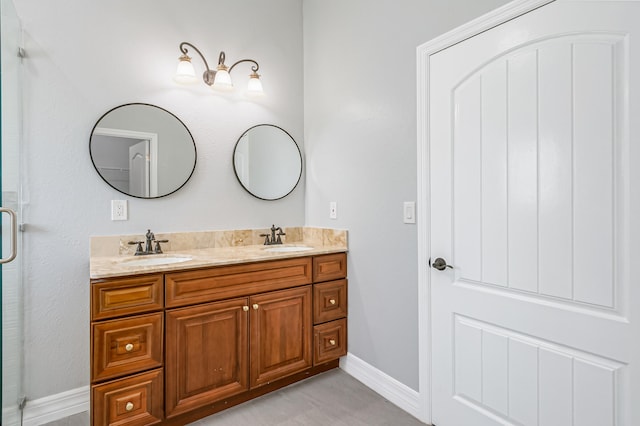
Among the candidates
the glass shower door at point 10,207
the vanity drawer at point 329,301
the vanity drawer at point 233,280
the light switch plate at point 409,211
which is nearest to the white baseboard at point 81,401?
the glass shower door at point 10,207

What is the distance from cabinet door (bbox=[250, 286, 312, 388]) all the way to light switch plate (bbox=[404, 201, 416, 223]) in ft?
2.65

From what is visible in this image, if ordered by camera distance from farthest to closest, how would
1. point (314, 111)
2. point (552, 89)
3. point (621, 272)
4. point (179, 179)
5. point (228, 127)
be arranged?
point (314, 111) < point (228, 127) < point (179, 179) < point (552, 89) < point (621, 272)

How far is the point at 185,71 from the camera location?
7.20ft

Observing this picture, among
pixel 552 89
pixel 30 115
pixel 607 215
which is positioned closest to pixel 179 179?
pixel 30 115

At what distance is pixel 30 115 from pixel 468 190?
93.8 inches

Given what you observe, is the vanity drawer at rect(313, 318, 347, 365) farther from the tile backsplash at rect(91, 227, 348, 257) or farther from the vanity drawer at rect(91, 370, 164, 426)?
the vanity drawer at rect(91, 370, 164, 426)

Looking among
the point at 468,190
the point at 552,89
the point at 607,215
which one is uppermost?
the point at 552,89

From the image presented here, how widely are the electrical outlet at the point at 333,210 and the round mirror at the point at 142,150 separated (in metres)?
1.05

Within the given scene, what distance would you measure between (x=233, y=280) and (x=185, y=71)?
56.1 inches

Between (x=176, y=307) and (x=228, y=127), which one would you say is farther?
(x=228, y=127)

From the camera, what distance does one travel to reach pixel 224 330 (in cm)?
187

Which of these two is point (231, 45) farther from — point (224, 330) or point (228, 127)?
point (224, 330)

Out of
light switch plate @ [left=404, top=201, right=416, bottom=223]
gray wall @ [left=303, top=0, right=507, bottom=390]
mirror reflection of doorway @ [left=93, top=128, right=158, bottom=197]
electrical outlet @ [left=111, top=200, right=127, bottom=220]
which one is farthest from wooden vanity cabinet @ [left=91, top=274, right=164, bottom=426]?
light switch plate @ [left=404, top=201, right=416, bottom=223]

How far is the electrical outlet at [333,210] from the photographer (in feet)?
8.29
